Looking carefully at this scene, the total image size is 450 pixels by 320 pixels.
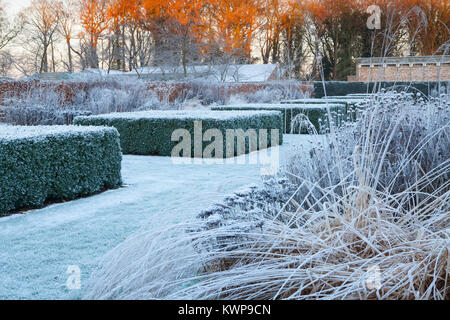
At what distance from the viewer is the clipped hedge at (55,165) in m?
3.80

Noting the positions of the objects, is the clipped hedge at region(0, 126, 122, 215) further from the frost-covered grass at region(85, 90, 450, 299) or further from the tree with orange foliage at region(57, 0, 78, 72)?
the tree with orange foliage at region(57, 0, 78, 72)

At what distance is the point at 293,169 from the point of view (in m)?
3.75

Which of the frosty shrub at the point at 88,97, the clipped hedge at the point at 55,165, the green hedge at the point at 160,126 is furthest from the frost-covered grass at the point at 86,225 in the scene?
the frosty shrub at the point at 88,97

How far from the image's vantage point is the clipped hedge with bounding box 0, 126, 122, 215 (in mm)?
3797

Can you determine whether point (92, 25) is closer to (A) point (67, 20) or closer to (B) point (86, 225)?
(A) point (67, 20)

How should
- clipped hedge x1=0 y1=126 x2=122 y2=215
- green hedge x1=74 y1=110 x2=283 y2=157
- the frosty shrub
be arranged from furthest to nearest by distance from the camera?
the frosty shrub, green hedge x1=74 y1=110 x2=283 y2=157, clipped hedge x1=0 y1=126 x2=122 y2=215

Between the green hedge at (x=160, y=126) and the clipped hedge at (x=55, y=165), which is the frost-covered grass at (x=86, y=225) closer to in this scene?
the clipped hedge at (x=55, y=165)

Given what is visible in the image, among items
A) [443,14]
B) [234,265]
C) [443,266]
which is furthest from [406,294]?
[443,14]

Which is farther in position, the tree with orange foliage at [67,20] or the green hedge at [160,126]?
the tree with orange foliage at [67,20]

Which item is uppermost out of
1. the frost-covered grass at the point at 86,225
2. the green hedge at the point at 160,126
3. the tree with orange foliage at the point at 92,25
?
the tree with orange foliage at the point at 92,25

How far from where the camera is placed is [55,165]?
4.17 m

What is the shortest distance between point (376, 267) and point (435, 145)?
6.65ft

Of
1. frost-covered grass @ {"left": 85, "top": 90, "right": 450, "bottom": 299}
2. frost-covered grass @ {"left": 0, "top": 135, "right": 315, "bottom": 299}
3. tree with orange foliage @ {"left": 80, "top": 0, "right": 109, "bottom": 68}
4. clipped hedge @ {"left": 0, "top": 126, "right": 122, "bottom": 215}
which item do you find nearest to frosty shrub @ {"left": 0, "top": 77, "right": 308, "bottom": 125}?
frost-covered grass @ {"left": 0, "top": 135, "right": 315, "bottom": 299}
